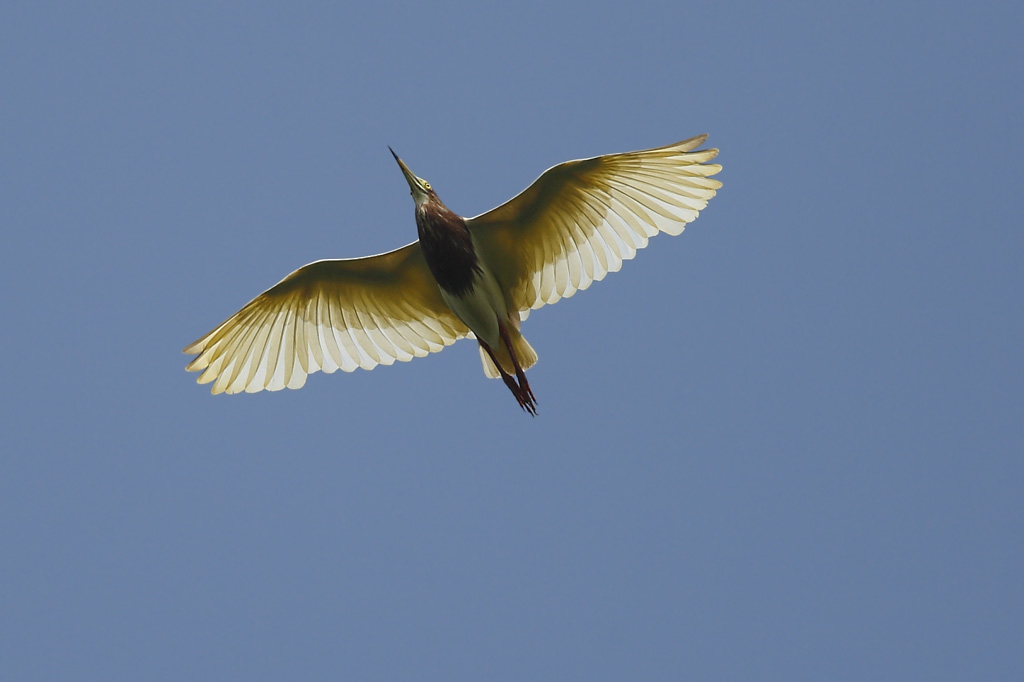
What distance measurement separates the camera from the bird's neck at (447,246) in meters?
12.4

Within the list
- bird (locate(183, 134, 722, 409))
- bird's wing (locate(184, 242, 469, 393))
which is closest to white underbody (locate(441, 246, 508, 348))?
bird (locate(183, 134, 722, 409))

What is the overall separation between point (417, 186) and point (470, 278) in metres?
1.06

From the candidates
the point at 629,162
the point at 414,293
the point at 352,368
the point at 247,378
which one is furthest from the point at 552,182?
the point at 247,378

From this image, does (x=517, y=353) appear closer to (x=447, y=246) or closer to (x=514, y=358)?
(x=514, y=358)

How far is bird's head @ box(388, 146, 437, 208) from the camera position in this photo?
12531mm

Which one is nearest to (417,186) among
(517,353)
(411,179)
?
(411,179)

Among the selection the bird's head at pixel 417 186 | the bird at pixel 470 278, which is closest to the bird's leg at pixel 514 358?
the bird at pixel 470 278

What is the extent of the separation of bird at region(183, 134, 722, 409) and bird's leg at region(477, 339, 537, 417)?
0.01 m

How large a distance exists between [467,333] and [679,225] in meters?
2.72

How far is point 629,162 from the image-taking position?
39.4ft

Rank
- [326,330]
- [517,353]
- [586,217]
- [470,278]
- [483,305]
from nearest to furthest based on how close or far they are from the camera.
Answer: [586,217] → [470,278] → [483,305] → [517,353] → [326,330]

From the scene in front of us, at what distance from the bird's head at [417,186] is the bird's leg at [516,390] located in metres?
1.61

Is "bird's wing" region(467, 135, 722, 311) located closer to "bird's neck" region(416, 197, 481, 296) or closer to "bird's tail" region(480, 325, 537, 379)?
"bird's neck" region(416, 197, 481, 296)

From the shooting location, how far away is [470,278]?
12.6 meters
